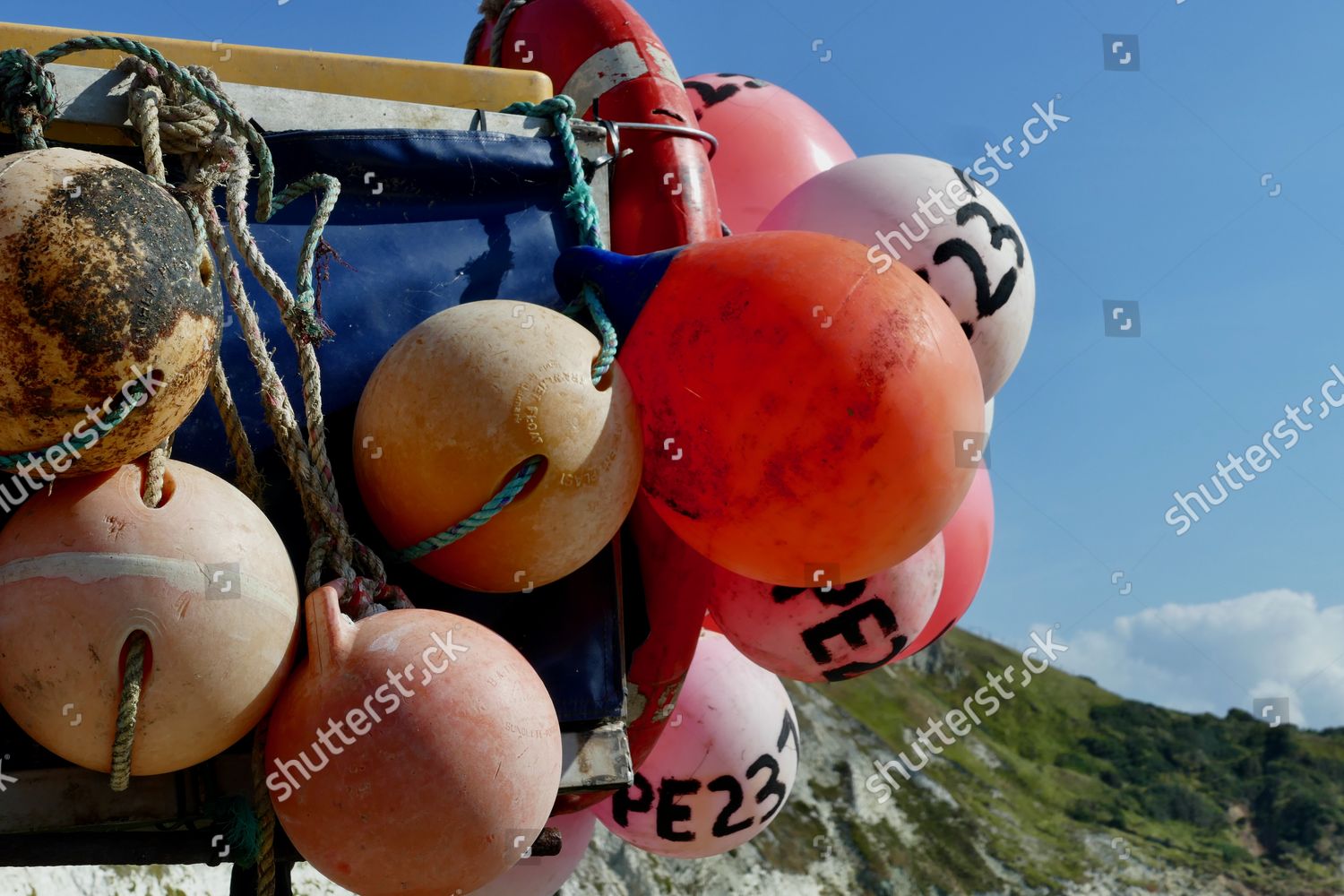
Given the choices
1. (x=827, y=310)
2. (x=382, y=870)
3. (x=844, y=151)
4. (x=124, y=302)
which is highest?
(x=844, y=151)

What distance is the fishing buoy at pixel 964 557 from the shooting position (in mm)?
3717

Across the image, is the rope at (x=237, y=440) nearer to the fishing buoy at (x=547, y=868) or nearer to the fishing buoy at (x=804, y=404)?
the fishing buoy at (x=804, y=404)

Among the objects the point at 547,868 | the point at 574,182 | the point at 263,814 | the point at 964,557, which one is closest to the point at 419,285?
the point at 574,182

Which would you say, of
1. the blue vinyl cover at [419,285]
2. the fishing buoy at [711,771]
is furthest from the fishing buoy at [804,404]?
the fishing buoy at [711,771]

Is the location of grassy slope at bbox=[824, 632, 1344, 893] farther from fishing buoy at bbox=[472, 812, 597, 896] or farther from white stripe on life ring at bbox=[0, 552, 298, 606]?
white stripe on life ring at bbox=[0, 552, 298, 606]

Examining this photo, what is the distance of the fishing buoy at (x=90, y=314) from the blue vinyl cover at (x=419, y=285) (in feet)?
1.43

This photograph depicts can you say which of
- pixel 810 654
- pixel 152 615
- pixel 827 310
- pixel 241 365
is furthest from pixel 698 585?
pixel 152 615

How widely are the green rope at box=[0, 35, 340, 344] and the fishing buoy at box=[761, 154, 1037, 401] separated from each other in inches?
52.4

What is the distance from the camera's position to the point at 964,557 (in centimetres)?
373

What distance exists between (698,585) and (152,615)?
57.1 inches

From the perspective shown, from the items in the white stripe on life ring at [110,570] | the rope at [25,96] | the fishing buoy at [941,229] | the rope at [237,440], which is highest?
the fishing buoy at [941,229]

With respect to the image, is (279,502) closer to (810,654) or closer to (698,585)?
(698,585)

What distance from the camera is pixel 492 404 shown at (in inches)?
92.0

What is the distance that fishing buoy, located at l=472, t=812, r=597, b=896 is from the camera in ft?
12.6
